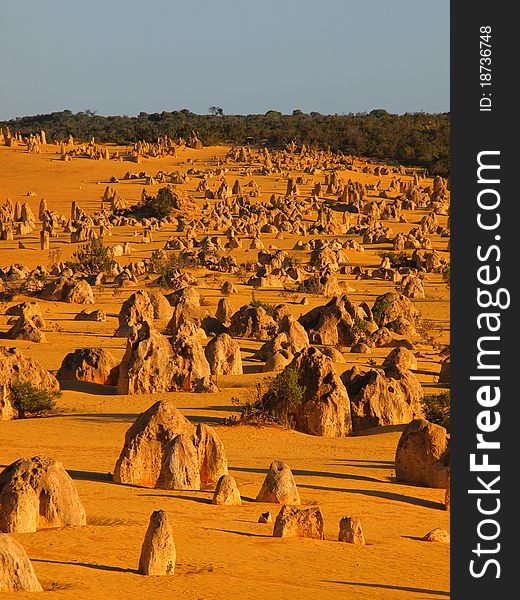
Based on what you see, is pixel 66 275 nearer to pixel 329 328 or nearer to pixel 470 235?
pixel 329 328

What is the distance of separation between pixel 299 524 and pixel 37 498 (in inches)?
85.5

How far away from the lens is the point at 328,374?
Result: 16109 mm

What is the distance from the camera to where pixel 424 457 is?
13.3 meters

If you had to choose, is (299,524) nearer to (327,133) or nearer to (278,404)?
(278,404)

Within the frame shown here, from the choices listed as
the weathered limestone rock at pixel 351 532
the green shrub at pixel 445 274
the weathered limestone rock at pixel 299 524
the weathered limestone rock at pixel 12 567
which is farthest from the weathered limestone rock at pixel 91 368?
the green shrub at pixel 445 274

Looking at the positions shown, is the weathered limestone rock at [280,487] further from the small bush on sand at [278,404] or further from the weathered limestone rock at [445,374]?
the weathered limestone rock at [445,374]

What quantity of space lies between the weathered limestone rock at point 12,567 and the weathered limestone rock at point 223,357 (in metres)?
10.6

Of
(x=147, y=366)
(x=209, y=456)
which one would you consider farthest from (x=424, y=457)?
(x=147, y=366)

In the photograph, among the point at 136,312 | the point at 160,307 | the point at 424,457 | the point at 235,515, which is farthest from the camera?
the point at 160,307

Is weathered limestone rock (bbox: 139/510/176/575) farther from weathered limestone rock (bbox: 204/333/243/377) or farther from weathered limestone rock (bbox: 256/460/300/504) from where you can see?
weathered limestone rock (bbox: 204/333/243/377)

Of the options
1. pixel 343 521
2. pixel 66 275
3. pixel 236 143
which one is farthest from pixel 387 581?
pixel 236 143

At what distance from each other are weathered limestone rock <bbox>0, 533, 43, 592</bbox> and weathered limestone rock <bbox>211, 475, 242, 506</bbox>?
3363mm

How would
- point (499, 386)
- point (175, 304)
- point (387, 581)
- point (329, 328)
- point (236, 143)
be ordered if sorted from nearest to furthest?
point (499, 386), point (387, 581), point (329, 328), point (175, 304), point (236, 143)

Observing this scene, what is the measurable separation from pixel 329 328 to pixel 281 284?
870 cm
